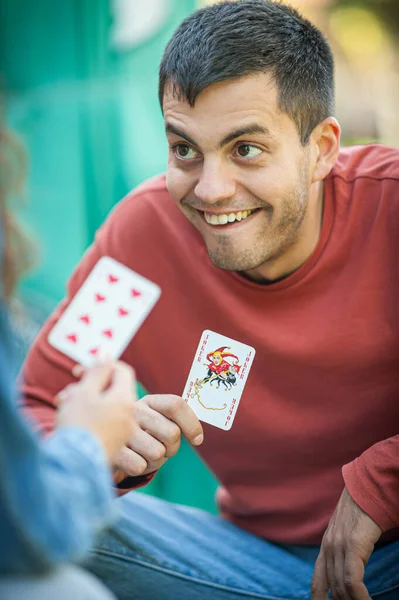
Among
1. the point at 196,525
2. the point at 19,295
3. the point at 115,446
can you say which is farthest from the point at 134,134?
the point at 115,446

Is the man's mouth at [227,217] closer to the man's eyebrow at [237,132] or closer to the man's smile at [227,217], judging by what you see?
the man's smile at [227,217]

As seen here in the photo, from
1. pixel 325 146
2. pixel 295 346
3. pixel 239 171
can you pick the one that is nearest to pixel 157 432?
pixel 295 346

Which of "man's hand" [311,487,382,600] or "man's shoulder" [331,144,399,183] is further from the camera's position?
"man's shoulder" [331,144,399,183]

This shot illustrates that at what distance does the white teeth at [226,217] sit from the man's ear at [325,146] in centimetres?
25

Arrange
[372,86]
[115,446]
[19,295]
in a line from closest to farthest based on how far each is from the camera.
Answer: [115,446]
[19,295]
[372,86]

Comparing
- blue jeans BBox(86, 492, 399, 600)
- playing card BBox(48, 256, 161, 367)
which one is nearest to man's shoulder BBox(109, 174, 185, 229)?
playing card BBox(48, 256, 161, 367)

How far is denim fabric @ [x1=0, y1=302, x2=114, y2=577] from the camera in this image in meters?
1.12

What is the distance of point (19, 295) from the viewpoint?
11.6 feet

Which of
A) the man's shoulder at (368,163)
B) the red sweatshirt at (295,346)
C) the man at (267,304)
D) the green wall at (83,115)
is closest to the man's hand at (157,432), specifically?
the man at (267,304)

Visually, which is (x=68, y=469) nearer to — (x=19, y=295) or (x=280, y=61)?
(x=280, y=61)

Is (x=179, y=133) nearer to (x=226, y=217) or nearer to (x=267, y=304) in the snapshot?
(x=226, y=217)

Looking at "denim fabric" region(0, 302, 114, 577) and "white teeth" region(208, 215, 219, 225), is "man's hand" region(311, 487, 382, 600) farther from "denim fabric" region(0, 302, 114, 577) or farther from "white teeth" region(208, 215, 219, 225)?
"denim fabric" region(0, 302, 114, 577)

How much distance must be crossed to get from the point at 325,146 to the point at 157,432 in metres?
1.02

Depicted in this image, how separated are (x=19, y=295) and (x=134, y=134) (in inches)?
35.5
